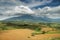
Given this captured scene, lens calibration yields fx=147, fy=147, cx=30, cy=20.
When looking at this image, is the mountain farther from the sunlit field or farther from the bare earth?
the bare earth

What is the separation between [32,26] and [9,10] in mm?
571

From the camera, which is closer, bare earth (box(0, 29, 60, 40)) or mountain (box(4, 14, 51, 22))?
bare earth (box(0, 29, 60, 40))

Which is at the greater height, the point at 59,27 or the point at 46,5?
the point at 46,5

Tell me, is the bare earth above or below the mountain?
below

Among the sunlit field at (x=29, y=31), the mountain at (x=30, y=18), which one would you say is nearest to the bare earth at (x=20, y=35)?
the sunlit field at (x=29, y=31)

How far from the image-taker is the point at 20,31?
112 inches

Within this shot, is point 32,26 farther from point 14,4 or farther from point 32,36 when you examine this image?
point 14,4

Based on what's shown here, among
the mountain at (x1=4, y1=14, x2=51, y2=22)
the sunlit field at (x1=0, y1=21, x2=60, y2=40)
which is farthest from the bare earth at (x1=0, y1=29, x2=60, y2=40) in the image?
the mountain at (x1=4, y1=14, x2=51, y2=22)

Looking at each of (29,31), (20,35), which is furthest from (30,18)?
(20,35)

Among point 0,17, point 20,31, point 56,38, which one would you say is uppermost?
point 0,17

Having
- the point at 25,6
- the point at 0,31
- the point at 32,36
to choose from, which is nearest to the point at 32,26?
the point at 32,36

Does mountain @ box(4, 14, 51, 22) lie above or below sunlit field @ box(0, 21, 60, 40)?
above

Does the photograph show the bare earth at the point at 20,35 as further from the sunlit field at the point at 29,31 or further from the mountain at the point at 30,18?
the mountain at the point at 30,18

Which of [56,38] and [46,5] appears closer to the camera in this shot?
[56,38]
